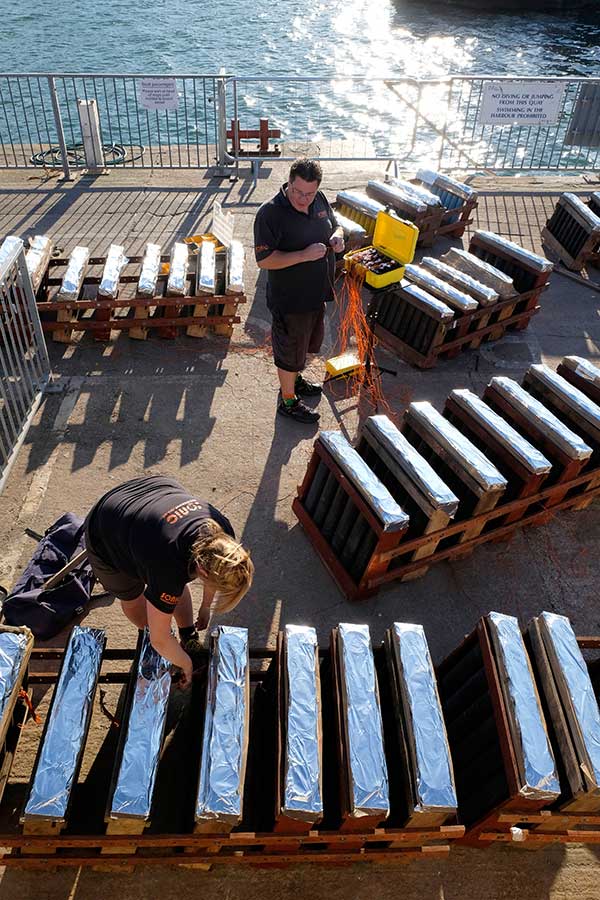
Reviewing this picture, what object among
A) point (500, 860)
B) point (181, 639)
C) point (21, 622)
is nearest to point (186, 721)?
point (181, 639)

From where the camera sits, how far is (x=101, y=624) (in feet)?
15.6

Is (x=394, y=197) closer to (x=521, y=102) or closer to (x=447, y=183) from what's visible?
(x=447, y=183)

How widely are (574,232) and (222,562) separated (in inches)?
332

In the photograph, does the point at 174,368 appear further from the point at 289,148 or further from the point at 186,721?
the point at 289,148

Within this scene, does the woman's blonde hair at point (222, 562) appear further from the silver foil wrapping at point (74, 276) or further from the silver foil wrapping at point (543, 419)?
the silver foil wrapping at point (74, 276)

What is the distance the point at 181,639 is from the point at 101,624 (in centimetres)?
68

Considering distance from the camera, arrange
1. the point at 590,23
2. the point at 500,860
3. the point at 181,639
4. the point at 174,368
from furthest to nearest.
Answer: the point at 590,23 → the point at 174,368 → the point at 181,639 → the point at 500,860

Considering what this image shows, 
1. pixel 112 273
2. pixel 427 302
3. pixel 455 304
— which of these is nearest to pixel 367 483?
pixel 427 302

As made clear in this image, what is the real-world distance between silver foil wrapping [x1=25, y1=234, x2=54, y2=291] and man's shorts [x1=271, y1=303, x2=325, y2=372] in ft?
8.97

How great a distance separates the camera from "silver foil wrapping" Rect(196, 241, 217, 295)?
7156 millimetres

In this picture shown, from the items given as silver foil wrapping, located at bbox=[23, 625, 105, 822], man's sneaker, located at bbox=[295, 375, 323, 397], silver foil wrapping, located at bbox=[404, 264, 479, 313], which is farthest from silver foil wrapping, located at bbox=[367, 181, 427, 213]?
silver foil wrapping, located at bbox=[23, 625, 105, 822]

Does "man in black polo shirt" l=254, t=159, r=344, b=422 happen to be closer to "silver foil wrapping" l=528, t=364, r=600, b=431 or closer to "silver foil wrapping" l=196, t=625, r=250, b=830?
"silver foil wrapping" l=528, t=364, r=600, b=431

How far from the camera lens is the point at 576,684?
3.61m

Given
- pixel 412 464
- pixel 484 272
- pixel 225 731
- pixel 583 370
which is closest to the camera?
pixel 225 731
